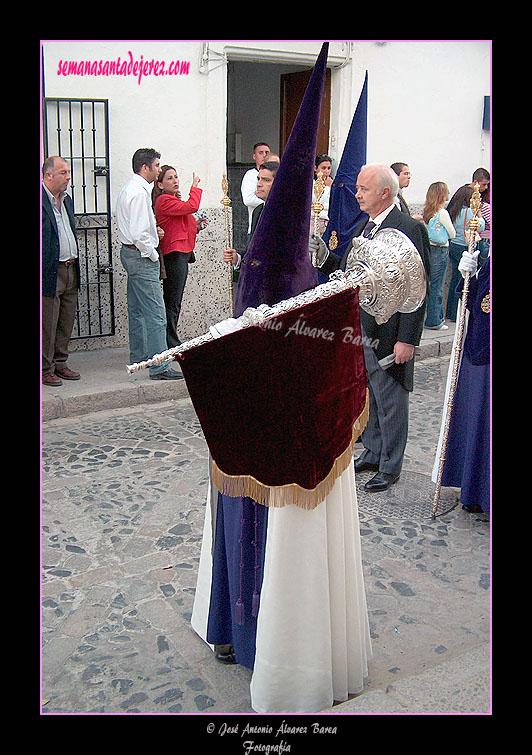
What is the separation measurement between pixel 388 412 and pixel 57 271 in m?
3.45

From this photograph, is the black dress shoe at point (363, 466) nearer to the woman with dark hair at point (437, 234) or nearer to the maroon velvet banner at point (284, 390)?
the maroon velvet banner at point (284, 390)

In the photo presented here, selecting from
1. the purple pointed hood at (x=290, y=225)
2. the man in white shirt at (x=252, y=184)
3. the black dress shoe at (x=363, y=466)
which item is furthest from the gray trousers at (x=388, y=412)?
the man in white shirt at (x=252, y=184)

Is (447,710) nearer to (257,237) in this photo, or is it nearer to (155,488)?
(257,237)

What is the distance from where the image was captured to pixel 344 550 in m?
2.75

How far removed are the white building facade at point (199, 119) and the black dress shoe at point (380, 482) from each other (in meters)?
4.00

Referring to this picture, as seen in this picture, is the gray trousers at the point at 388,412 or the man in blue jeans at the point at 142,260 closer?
the gray trousers at the point at 388,412

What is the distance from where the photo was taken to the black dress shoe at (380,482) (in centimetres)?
496

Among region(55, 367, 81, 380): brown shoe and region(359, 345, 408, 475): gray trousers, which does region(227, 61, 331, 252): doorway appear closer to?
region(55, 367, 81, 380): brown shoe

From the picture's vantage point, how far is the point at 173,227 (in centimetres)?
732

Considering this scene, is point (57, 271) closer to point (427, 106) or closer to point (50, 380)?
point (50, 380)

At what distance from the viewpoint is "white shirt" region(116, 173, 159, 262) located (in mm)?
6770

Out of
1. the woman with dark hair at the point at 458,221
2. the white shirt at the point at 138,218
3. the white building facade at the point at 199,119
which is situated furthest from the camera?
the woman with dark hair at the point at 458,221

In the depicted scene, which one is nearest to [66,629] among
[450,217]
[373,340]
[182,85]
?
[373,340]

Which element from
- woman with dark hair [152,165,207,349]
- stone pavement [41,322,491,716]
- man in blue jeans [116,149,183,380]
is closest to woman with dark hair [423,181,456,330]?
woman with dark hair [152,165,207,349]
